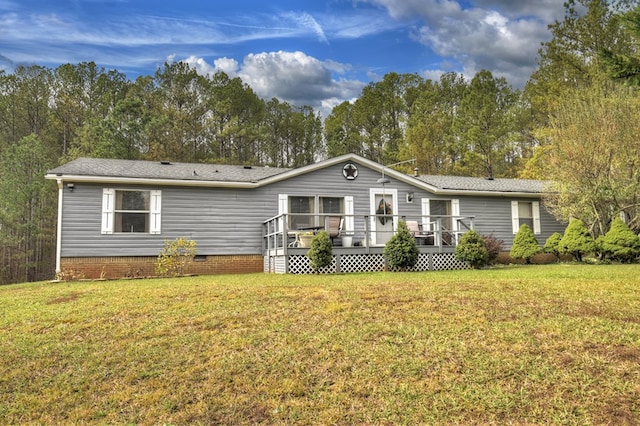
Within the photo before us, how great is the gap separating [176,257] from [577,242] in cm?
1253

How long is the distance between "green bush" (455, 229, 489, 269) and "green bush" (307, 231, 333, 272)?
409 centimetres

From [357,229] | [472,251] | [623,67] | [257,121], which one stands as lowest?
[472,251]

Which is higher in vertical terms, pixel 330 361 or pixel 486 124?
pixel 486 124

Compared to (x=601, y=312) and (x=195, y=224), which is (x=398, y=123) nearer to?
(x=195, y=224)

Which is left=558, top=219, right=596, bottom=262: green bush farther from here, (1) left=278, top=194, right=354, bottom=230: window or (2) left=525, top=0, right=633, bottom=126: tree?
(2) left=525, top=0, right=633, bottom=126: tree

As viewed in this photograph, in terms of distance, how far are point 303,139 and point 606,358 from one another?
3124 cm

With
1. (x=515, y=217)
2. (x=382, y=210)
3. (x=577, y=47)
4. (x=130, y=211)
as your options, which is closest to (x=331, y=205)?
(x=382, y=210)

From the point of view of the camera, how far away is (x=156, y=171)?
1353 cm

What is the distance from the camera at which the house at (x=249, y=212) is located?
12.1m

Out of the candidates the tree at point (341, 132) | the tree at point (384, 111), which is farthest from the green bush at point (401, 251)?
the tree at point (341, 132)

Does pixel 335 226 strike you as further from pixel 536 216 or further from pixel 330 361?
pixel 330 361

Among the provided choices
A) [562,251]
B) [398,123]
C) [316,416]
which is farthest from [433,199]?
[398,123]

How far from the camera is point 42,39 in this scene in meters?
14.3

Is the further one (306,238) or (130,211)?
(130,211)
